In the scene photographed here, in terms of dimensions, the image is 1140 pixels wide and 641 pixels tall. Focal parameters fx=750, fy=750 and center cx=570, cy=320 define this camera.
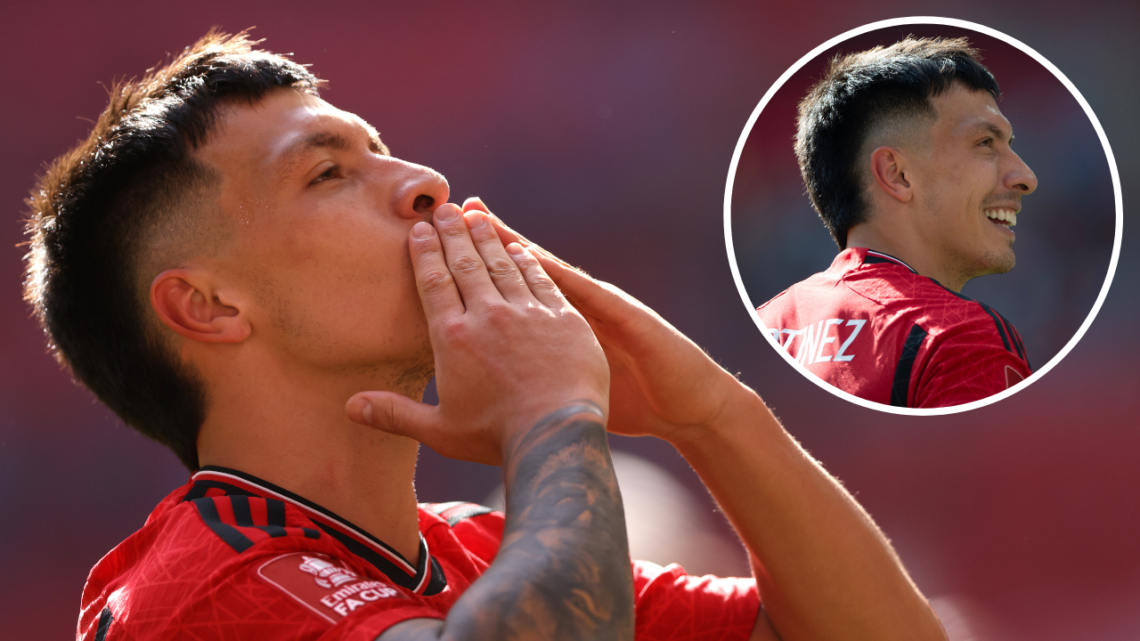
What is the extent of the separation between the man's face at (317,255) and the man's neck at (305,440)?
0.05 m

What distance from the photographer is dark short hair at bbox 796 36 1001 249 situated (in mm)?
1946

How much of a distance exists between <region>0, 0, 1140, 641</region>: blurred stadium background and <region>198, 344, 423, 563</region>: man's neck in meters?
Result: 1.92

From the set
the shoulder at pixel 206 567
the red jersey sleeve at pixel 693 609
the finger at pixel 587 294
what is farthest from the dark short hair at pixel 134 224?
the red jersey sleeve at pixel 693 609

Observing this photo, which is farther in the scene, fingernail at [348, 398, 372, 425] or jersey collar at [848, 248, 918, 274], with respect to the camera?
jersey collar at [848, 248, 918, 274]

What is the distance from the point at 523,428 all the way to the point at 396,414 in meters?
0.23

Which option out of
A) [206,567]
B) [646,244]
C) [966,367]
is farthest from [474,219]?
[646,244]

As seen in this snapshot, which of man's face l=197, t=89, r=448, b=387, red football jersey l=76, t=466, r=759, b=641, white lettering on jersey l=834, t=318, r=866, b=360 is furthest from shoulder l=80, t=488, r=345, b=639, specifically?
white lettering on jersey l=834, t=318, r=866, b=360

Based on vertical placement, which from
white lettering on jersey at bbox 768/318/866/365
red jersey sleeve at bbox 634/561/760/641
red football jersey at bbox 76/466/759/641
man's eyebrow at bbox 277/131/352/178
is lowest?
red jersey sleeve at bbox 634/561/760/641

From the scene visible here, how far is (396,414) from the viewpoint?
116cm

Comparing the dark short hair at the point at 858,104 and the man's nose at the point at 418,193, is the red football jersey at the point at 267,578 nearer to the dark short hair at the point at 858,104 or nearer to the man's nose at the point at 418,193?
the man's nose at the point at 418,193

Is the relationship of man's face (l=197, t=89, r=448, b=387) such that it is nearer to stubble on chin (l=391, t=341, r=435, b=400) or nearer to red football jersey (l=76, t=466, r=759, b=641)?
stubble on chin (l=391, t=341, r=435, b=400)

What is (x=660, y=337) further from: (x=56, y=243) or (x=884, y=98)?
(x=56, y=243)

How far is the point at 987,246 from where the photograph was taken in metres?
1.87

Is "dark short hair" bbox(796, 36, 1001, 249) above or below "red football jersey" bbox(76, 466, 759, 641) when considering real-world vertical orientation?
above
